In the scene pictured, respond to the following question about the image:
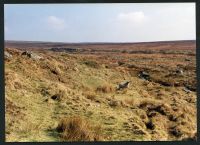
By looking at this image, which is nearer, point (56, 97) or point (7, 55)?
point (56, 97)

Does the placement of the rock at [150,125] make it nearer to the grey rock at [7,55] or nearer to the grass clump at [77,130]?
the grass clump at [77,130]

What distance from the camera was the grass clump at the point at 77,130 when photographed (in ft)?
20.6

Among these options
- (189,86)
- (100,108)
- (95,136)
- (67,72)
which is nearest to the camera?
(95,136)

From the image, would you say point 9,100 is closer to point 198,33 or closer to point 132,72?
point 198,33

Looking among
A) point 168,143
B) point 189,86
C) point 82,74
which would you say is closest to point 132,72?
point 189,86

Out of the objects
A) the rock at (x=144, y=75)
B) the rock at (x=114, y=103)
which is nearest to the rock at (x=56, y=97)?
the rock at (x=114, y=103)

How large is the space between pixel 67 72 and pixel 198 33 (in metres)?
9.86

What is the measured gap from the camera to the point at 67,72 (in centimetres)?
1423

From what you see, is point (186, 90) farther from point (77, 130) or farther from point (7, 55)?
point (77, 130)

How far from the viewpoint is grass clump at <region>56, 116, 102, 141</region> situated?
627 cm

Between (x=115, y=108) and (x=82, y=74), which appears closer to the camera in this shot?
(x=115, y=108)

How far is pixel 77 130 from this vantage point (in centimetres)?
648

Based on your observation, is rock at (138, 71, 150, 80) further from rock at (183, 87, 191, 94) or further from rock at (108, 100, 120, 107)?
rock at (108, 100, 120, 107)

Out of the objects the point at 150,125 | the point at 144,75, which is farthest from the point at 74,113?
the point at 144,75
